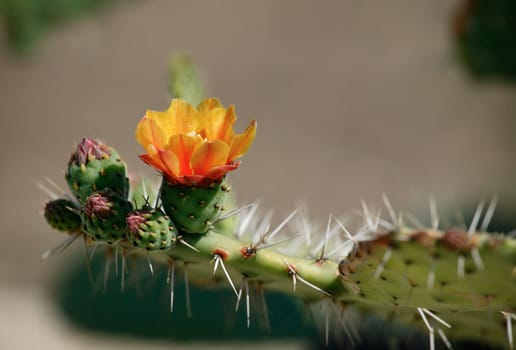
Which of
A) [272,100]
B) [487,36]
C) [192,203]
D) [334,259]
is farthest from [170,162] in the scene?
[272,100]

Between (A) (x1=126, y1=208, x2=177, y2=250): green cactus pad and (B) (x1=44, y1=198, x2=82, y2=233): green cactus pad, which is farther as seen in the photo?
(B) (x1=44, y1=198, x2=82, y2=233): green cactus pad

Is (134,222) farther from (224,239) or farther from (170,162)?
(224,239)

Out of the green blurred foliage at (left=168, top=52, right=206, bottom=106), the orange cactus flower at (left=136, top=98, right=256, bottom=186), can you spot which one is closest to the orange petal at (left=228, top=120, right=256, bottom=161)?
the orange cactus flower at (left=136, top=98, right=256, bottom=186)

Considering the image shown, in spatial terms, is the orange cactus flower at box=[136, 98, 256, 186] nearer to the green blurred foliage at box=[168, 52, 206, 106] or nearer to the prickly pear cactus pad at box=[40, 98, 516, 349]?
the prickly pear cactus pad at box=[40, 98, 516, 349]

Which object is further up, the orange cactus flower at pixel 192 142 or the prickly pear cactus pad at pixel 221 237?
the orange cactus flower at pixel 192 142

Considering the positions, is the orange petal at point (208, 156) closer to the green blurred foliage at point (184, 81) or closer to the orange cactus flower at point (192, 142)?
the orange cactus flower at point (192, 142)

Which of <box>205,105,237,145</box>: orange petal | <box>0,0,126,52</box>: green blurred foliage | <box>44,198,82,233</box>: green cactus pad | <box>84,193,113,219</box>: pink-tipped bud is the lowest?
<box>44,198,82,233</box>: green cactus pad

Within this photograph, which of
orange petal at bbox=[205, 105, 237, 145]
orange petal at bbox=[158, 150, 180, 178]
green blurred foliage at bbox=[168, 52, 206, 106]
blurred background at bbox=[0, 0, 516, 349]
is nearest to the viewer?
orange petal at bbox=[158, 150, 180, 178]

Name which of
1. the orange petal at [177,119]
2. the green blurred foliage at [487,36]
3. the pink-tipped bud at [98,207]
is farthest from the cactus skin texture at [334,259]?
the green blurred foliage at [487,36]
